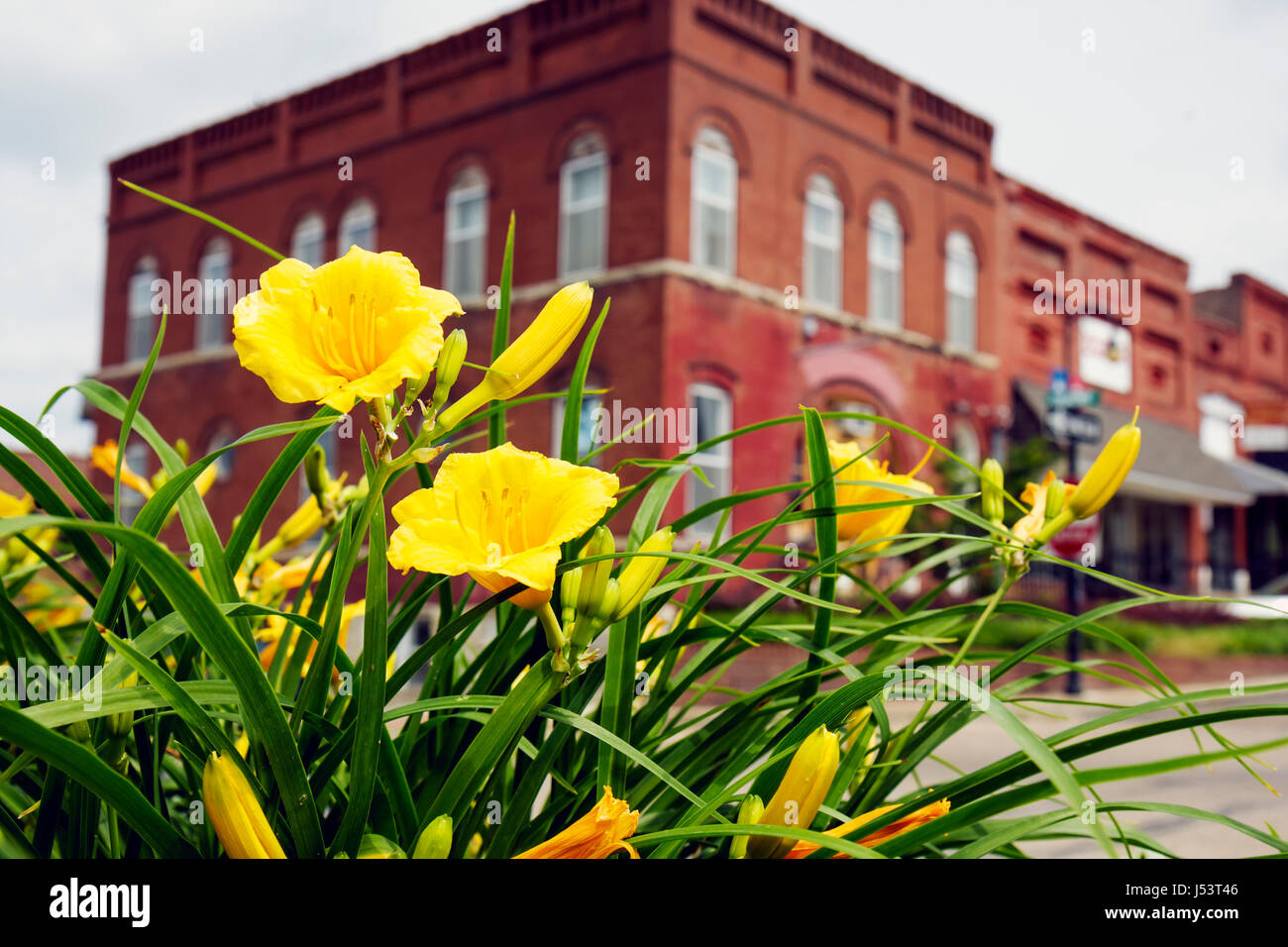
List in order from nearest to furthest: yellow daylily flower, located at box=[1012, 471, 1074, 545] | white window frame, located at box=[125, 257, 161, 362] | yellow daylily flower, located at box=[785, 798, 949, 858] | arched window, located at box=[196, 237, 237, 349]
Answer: yellow daylily flower, located at box=[785, 798, 949, 858]
yellow daylily flower, located at box=[1012, 471, 1074, 545]
arched window, located at box=[196, 237, 237, 349]
white window frame, located at box=[125, 257, 161, 362]

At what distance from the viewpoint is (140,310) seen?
2045cm

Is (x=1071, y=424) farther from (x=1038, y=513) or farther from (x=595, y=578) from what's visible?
(x=595, y=578)

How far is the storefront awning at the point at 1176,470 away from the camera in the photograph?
20953mm

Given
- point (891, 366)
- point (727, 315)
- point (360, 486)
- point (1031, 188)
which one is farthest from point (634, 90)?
point (360, 486)

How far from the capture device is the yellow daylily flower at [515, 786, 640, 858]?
79 cm

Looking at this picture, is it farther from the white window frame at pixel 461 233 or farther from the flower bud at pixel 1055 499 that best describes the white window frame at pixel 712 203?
the flower bud at pixel 1055 499

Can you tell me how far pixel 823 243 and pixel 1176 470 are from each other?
1172cm

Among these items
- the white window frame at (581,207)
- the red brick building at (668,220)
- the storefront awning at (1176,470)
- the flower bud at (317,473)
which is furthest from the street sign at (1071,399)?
the flower bud at (317,473)

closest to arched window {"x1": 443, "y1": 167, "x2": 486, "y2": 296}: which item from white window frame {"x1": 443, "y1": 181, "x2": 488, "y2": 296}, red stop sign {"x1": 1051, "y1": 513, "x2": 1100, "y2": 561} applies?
white window frame {"x1": 443, "y1": 181, "x2": 488, "y2": 296}

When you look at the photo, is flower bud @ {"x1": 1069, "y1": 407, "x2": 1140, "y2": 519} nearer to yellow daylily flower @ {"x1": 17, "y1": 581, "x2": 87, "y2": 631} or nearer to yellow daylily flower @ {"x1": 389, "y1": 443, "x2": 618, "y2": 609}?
yellow daylily flower @ {"x1": 389, "y1": 443, "x2": 618, "y2": 609}

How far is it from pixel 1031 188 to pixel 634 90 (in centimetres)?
960

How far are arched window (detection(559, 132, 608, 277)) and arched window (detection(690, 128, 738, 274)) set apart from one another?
1.24 meters

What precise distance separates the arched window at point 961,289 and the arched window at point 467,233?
7.96 meters
